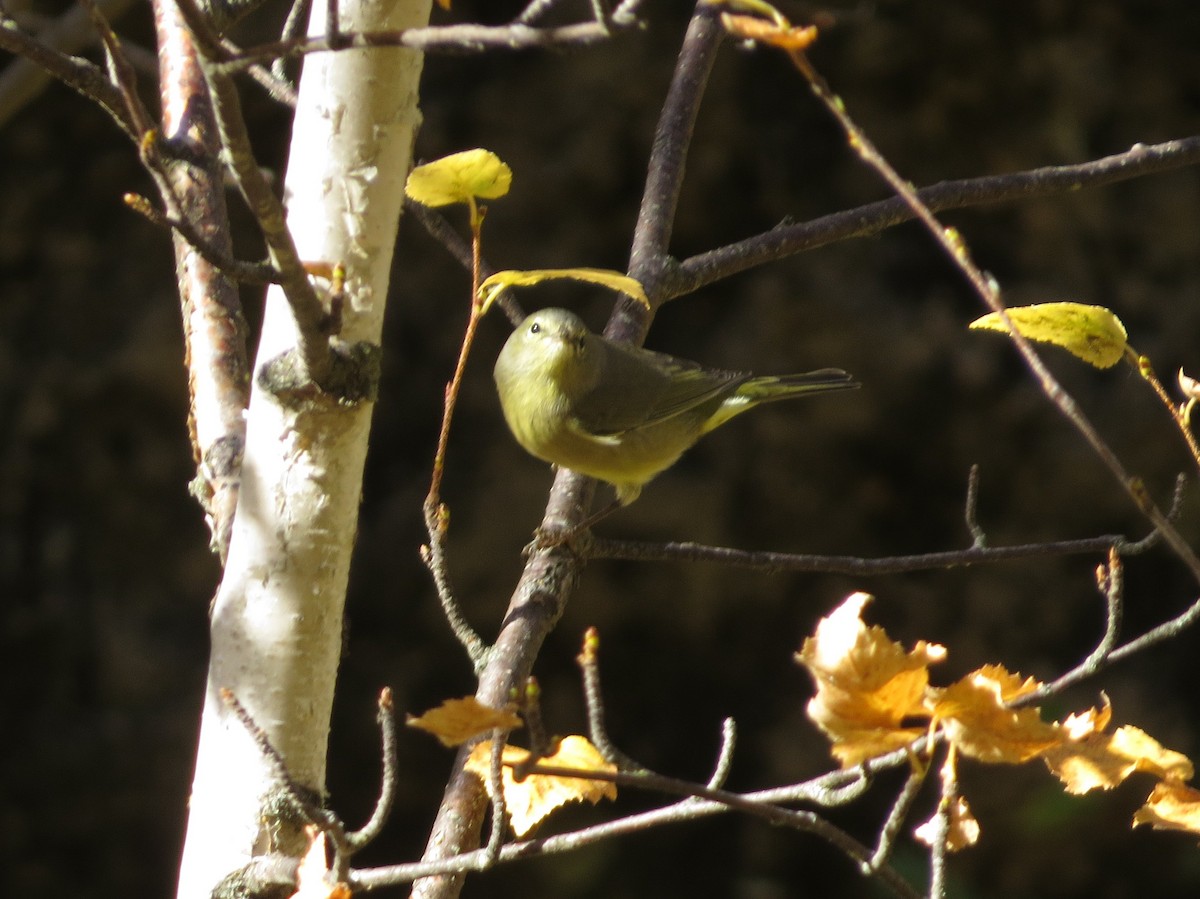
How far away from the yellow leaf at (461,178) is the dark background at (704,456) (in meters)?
2.34

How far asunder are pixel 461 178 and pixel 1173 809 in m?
0.81

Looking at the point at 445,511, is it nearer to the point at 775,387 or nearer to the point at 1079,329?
the point at 1079,329

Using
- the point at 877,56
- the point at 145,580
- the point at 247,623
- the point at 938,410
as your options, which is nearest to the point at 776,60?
the point at 877,56

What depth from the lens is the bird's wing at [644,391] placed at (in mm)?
2541

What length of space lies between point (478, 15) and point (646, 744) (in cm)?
211

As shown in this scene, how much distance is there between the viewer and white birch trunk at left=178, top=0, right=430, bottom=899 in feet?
4.03

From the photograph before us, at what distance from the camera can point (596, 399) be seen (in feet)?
8.42

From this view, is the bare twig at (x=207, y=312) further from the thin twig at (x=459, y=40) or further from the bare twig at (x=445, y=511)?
the thin twig at (x=459, y=40)

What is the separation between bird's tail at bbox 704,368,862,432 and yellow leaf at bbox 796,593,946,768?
1.92m

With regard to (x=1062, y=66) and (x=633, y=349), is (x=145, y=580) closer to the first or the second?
(x=633, y=349)

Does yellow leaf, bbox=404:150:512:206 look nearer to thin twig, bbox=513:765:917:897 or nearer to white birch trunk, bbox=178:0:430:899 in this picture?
white birch trunk, bbox=178:0:430:899

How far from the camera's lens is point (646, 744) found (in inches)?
148

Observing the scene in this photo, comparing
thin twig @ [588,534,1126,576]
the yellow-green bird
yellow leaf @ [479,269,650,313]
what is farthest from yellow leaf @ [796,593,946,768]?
the yellow-green bird

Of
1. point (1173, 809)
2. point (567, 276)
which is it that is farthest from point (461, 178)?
point (1173, 809)
